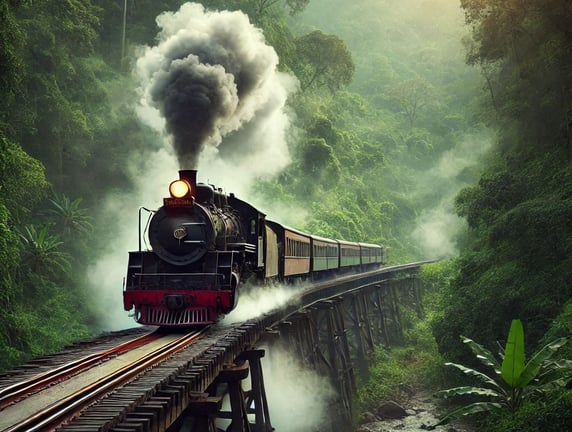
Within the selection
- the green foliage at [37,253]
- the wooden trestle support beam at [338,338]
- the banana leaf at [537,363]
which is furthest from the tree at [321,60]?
the banana leaf at [537,363]

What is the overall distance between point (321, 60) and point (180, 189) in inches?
1323

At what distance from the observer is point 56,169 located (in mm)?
21203

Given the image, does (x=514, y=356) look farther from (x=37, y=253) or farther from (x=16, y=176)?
(x=37, y=253)

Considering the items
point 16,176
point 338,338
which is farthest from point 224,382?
point 16,176

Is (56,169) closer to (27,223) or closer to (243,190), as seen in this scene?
(27,223)

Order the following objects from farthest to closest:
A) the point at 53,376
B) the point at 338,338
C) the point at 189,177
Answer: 1. the point at 338,338
2. the point at 189,177
3. the point at 53,376

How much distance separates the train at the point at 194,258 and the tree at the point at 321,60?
30.8m

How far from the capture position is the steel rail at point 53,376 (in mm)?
4902

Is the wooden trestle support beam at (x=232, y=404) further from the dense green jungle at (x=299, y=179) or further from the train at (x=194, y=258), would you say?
the dense green jungle at (x=299, y=179)

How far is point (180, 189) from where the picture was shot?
939cm

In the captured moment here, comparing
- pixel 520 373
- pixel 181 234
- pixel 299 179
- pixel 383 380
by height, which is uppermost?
pixel 299 179

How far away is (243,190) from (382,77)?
4782 centimetres

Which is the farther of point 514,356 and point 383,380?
point 383,380

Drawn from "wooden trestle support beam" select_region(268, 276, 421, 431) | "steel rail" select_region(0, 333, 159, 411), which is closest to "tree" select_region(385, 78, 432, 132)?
"wooden trestle support beam" select_region(268, 276, 421, 431)
